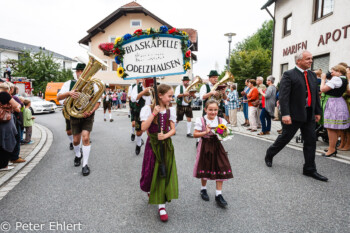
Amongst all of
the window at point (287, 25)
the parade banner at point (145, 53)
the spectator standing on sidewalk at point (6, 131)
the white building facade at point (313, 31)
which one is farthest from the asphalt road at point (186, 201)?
the window at point (287, 25)

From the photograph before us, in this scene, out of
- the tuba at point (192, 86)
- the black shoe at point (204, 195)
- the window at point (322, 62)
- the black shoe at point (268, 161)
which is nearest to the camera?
the black shoe at point (204, 195)

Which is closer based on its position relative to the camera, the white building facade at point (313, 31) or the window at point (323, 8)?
the white building facade at point (313, 31)

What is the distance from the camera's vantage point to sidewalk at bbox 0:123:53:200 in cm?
388

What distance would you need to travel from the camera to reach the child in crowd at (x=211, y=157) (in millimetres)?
3090

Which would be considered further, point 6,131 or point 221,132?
point 6,131

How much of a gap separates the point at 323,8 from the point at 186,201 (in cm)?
1253

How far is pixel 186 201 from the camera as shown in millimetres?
3240

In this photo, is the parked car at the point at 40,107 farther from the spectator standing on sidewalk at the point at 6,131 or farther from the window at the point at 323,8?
the window at the point at 323,8

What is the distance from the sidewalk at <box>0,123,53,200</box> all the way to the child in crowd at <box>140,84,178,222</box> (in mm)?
2374

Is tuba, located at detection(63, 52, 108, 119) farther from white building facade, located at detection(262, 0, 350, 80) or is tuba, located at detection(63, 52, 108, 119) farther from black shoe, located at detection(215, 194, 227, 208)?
white building facade, located at detection(262, 0, 350, 80)

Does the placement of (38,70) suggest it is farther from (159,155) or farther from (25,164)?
(159,155)

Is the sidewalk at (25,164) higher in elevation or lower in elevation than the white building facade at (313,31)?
lower

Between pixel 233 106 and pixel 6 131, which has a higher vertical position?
pixel 233 106

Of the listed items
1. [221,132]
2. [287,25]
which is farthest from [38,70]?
[221,132]
